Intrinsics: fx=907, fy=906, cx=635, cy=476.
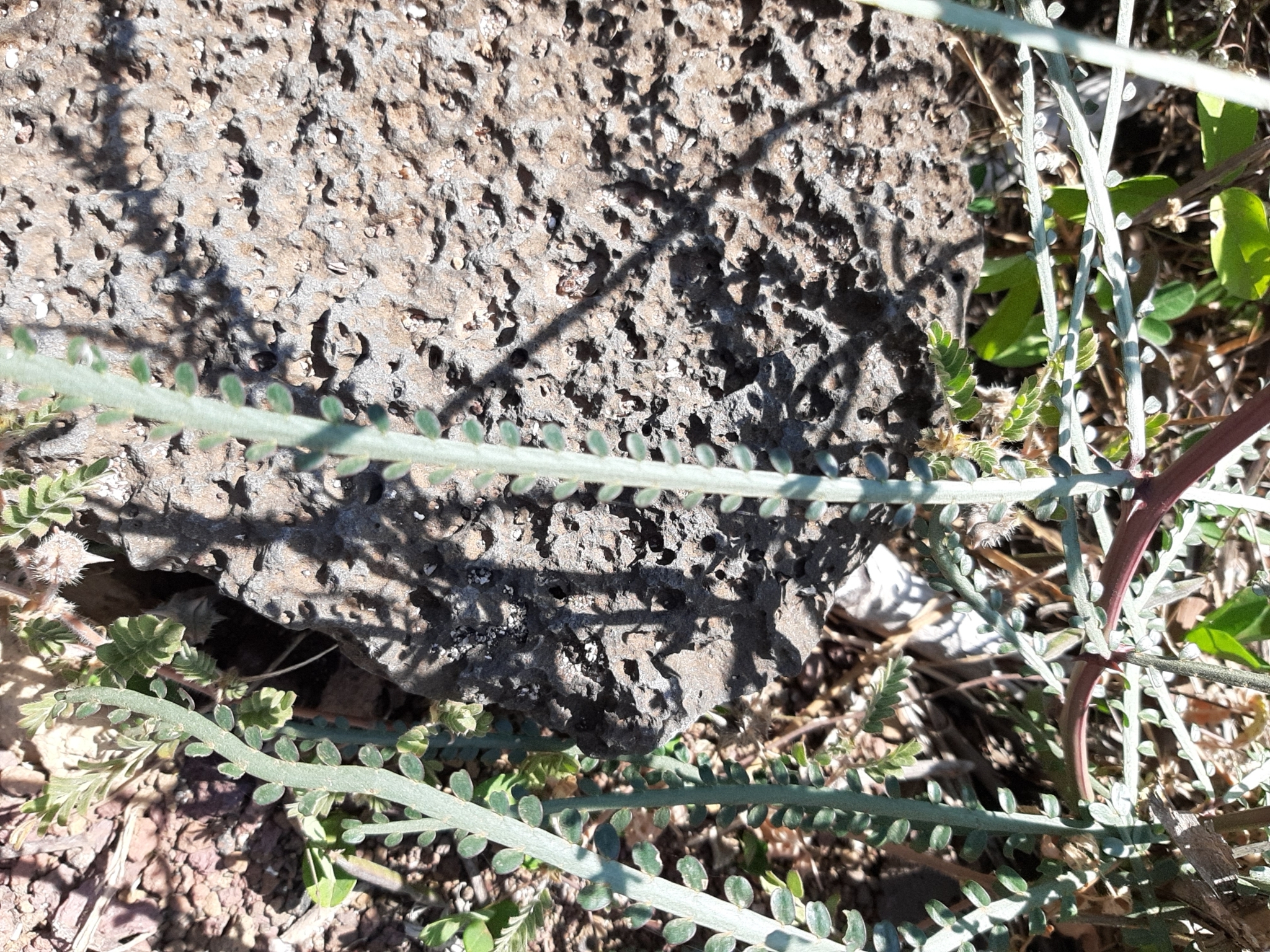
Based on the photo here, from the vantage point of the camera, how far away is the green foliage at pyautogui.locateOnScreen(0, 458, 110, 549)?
1.36 meters

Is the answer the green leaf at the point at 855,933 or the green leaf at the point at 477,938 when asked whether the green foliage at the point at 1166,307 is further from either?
the green leaf at the point at 477,938

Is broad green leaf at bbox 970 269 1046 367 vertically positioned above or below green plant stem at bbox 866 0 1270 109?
Result: above

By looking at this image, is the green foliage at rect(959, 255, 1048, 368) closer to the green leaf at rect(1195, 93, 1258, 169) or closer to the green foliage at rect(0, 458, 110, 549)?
the green leaf at rect(1195, 93, 1258, 169)

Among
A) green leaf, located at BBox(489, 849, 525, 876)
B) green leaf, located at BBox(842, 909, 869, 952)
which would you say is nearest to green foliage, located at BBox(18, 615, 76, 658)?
green leaf, located at BBox(489, 849, 525, 876)

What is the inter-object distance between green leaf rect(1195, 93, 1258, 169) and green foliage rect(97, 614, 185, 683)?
2.29m

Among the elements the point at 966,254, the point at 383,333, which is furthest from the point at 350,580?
the point at 966,254

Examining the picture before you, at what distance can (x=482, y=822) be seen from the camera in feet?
4.48

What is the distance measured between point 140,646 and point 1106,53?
158 cm

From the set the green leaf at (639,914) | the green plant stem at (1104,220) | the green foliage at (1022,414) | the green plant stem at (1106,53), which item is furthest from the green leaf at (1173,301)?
the green leaf at (639,914)

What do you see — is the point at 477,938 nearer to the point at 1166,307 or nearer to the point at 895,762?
the point at 895,762

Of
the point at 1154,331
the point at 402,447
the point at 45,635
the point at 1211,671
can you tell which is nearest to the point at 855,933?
the point at 1211,671

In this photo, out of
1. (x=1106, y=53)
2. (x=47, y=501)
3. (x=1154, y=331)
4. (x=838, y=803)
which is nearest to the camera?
(x=1106, y=53)

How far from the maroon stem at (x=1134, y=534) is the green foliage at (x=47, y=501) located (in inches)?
64.5

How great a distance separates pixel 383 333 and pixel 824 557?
2.85 feet
